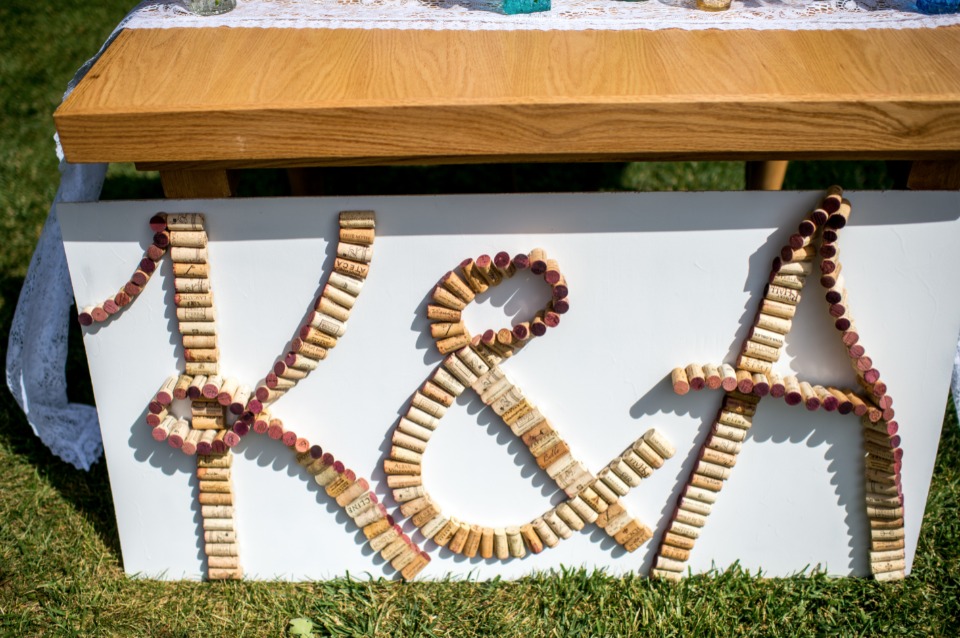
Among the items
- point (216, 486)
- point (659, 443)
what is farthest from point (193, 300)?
point (659, 443)

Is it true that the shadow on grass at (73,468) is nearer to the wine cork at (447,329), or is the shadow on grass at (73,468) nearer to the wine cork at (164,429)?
the wine cork at (164,429)

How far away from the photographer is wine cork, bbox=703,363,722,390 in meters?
1.70

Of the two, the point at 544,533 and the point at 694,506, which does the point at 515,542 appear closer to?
the point at 544,533

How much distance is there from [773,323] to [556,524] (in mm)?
632

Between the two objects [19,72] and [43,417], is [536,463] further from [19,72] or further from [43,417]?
[19,72]

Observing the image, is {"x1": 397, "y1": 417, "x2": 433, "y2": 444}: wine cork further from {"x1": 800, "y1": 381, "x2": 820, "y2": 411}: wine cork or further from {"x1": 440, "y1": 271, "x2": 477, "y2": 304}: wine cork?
{"x1": 800, "y1": 381, "x2": 820, "y2": 411}: wine cork

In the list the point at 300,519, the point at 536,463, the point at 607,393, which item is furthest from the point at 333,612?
the point at 607,393

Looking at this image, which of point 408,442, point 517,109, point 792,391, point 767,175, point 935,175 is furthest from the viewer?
point 767,175

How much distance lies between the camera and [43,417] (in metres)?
2.26

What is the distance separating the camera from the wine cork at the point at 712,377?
1.70 metres

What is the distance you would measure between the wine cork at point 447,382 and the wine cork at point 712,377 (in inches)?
18.9

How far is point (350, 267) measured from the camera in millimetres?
1631

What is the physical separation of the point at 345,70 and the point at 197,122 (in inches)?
11.1

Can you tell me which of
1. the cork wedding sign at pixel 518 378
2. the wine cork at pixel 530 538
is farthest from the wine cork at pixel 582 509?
the wine cork at pixel 530 538
